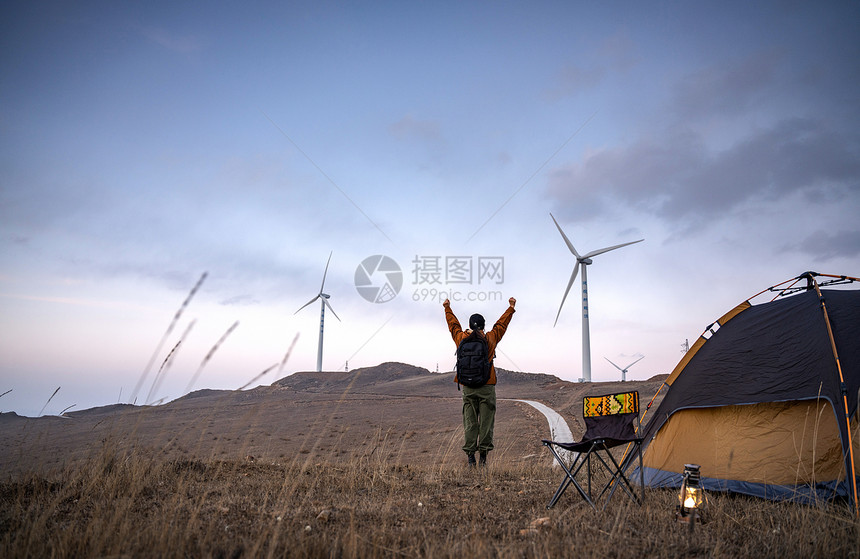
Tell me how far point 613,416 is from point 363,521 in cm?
281

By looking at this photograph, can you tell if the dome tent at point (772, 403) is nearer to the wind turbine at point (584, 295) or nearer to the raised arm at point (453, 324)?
the raised arm at point (453, 324)

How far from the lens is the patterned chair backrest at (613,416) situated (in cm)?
521

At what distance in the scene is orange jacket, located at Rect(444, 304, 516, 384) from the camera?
720 cm

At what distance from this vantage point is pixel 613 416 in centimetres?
539

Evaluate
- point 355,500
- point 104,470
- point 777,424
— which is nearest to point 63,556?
point 355,500

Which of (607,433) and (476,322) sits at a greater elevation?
(476,322)

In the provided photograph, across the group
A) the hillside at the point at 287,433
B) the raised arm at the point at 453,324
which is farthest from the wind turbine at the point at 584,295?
the raised arm at the point at 453,324

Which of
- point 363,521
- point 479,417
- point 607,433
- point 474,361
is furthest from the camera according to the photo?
point 479,417

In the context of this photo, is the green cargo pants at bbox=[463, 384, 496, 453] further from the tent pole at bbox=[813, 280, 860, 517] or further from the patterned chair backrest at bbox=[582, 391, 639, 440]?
the tent pole at bbox=[813, 280, 860, 517]

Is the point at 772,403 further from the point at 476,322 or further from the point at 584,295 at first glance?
the point at 584,295

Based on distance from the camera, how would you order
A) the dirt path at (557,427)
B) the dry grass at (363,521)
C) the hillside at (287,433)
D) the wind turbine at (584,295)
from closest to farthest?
1. the dry grass at (363,521)
2. the hillside at (287,433)
3. the dirt path at (557,427)
4. the wind turbine at (584,295)

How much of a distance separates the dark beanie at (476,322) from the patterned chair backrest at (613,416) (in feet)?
6.76

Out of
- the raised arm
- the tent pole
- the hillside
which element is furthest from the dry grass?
the raised arm

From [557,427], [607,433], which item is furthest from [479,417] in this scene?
[557,427]
